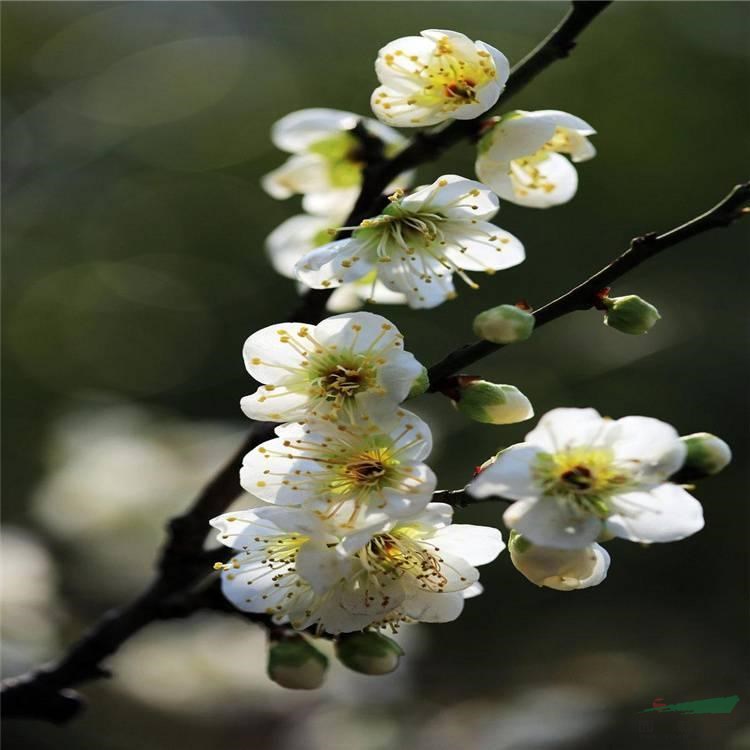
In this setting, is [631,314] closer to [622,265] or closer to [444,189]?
[622,265]

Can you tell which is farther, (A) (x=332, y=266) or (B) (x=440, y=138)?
(B) (x=440, y=138)

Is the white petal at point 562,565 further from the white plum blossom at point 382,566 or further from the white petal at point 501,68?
the white petal at point 501,68

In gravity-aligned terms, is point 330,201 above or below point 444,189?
above

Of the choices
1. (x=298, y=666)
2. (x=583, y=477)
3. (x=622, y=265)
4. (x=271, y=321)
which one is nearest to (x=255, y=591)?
(x=298, y=666)

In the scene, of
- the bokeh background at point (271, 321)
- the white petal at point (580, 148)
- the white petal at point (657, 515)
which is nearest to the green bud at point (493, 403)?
the white petal at point (657, 515)

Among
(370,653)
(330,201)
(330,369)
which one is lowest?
(370,653)

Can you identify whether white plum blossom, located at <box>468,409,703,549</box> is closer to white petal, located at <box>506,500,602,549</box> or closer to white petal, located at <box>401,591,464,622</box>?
white petal, located at <box>506,500,602,549</box>

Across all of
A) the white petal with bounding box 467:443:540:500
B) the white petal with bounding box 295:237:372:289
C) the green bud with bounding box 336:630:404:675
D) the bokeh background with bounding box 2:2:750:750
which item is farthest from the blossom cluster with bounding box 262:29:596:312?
Answer: the bokeh background with bounding box 2:2:750:750
